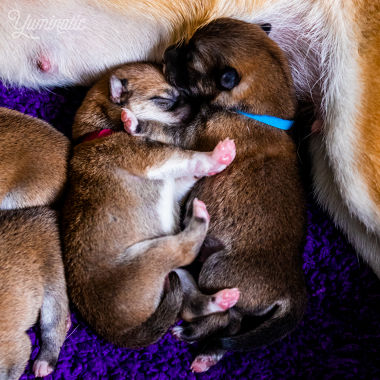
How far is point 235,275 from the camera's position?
213 cm

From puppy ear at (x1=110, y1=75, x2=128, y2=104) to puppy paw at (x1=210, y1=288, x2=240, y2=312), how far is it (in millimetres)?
805

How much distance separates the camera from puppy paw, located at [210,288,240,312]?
2074 millimetres

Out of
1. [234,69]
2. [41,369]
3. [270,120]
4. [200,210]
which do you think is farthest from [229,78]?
[41,369]

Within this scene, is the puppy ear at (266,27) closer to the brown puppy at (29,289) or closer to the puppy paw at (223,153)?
the puppy paw at (223,153)

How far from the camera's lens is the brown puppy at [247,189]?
214 centimetres

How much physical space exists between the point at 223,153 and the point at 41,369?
0.99 m

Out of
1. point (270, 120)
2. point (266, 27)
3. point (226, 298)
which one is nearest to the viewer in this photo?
point (226, 298)

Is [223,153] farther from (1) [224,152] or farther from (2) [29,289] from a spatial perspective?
(2) [29,289]

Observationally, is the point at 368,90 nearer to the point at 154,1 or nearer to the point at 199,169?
the point at 199,169

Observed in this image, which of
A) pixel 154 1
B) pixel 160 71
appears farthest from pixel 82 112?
pixel 154 1

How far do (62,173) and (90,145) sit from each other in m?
0.15

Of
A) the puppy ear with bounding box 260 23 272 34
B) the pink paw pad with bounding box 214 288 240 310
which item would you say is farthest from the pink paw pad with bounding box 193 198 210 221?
the puppy ear with bounding box 260 23 272 34

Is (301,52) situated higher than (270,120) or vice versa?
(301,52)

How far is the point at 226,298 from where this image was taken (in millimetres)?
2074
